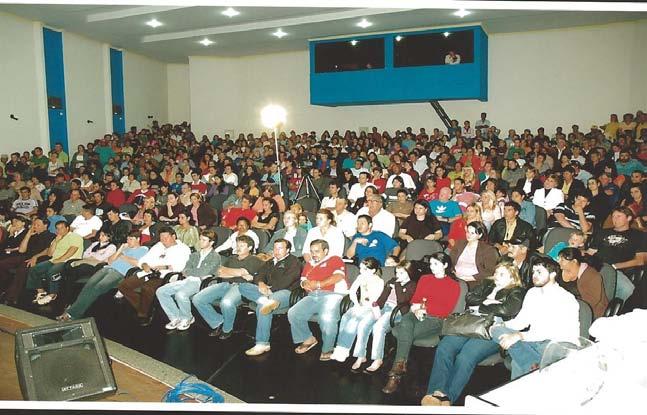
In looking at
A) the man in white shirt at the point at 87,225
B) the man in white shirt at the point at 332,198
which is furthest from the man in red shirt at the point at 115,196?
the man in white shirt at the point at 332,198

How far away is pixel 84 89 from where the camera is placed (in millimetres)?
13062

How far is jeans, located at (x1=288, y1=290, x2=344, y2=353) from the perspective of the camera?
13.8ft

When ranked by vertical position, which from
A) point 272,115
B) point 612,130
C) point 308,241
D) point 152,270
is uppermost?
point 272,115

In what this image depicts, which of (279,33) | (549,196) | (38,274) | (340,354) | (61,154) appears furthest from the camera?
(279,33)

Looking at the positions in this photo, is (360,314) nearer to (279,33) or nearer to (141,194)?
(141,194)

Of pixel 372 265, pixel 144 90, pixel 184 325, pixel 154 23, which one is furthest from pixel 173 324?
pixel 144 90

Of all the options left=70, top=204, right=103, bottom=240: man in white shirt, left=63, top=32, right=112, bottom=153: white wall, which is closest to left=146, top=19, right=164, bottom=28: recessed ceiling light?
left=63, top=32, right=112, bottom=153: white wall

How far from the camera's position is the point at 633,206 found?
5.77 meters

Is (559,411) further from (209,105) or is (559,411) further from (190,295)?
(209,105)

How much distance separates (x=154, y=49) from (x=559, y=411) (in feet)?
48.1

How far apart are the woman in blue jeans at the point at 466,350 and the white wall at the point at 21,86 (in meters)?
10.3

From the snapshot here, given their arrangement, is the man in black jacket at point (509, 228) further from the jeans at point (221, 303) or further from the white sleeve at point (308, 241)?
the jeans at point (221, 303)

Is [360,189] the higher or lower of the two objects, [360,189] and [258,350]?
the higher

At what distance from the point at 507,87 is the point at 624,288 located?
9.21 m
